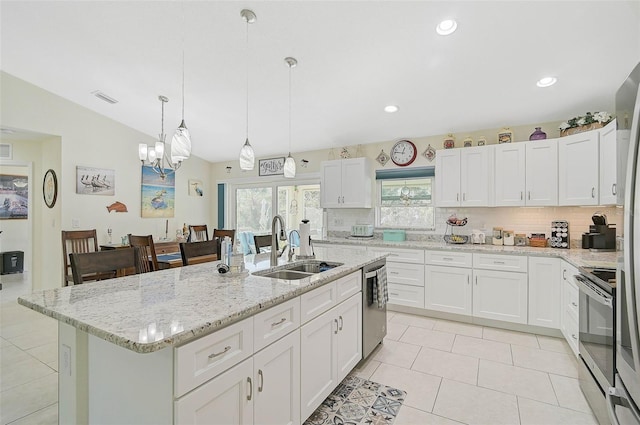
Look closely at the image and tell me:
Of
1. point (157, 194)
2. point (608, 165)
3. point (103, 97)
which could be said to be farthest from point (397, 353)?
point (103, 97)

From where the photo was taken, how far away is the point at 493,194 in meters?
3.75

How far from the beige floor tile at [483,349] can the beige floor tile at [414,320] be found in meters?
0.45

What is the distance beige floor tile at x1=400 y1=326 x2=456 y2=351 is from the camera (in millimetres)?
3066

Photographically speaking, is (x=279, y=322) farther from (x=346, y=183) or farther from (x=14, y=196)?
(x=14, y=196)

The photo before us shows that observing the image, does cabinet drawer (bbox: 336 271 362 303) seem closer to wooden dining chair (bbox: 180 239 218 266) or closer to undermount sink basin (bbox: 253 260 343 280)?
undermount sink basin (bbox: 253 260 343 280)

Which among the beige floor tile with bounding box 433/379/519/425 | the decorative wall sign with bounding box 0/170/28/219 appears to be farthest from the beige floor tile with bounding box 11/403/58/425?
the decorative wall sign with bounding box 0/170/28/219

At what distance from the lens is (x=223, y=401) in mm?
1222

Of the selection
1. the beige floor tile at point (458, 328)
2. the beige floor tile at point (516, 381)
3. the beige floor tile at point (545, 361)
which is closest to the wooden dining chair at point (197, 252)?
the beige floor tile at point (516, 381)

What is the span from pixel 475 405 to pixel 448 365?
1.81 ft

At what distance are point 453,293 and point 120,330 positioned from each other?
3567mm

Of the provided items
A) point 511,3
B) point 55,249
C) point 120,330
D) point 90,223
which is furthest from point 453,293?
point 55,249

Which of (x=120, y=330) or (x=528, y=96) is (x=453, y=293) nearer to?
(x=528, y=96)

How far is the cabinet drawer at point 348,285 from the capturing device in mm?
2199

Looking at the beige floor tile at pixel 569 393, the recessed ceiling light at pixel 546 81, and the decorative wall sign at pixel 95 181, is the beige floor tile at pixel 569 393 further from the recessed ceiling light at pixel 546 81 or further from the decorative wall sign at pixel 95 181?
the decorative wall sign at pixel 95 181
